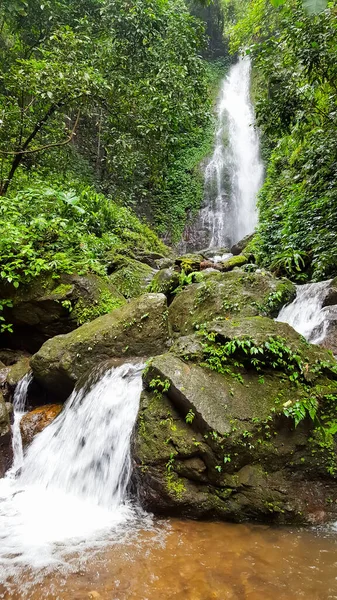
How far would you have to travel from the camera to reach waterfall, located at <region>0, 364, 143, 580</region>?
3.05 m

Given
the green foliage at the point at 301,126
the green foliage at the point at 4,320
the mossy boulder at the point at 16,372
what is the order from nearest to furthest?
the mossy boulder at the point at 16,372
the green foliage at the point at 301,126
the green foliage at the point at 4,320

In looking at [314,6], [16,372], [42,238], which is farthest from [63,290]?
[314,6]

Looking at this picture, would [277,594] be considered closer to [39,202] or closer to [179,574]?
[179,574]

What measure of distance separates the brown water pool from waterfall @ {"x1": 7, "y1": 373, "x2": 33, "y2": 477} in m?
2.16

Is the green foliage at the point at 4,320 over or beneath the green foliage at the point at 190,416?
over

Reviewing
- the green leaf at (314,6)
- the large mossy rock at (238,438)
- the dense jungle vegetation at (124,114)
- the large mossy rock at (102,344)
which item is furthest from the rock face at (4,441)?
the green leaf at (314,6)

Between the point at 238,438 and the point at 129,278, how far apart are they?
5584 mm

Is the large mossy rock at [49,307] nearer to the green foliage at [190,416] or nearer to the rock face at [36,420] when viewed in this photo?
the rock face at [36,420]

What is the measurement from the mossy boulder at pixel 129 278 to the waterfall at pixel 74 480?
3447 millimetres

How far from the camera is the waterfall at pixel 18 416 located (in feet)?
15.0

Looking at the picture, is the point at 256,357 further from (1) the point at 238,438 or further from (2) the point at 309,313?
(2) the point at 309,313

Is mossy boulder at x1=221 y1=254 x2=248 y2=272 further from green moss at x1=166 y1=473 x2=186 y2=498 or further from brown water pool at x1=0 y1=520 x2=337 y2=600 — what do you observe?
brown water pool at x1=0 y1=520 x2=337 y2=600

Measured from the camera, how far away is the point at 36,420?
202 inches

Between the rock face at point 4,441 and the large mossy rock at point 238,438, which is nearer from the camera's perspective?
the large mossy rock at point 238,438
